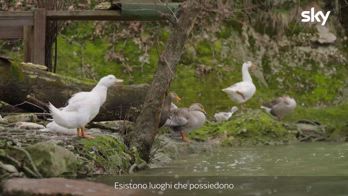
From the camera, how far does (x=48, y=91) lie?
911 centimetres

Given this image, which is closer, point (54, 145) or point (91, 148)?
point (54, 145)

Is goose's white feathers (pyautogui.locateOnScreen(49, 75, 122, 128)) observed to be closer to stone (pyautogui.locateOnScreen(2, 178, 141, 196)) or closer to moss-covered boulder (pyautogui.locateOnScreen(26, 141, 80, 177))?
moss-covered boulder (pyautogui.locateOnScreen(26, 141, 80, 177))

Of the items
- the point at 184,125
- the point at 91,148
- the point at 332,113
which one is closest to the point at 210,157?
the point at 184,125

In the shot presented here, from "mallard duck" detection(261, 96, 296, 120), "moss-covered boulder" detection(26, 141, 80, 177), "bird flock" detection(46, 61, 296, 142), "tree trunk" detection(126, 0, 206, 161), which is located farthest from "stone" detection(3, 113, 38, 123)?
"mallard duck" detection(261, 96, 296, 120)

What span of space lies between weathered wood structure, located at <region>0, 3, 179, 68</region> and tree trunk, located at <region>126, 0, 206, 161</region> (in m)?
2.85

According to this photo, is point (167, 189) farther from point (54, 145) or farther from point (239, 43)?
point (239, 43)

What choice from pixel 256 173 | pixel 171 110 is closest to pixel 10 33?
pixel 171 110

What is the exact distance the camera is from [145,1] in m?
11.3

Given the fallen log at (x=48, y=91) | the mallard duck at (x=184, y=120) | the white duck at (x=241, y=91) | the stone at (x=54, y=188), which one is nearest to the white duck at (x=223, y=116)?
the white duck at (x=241, y=91)

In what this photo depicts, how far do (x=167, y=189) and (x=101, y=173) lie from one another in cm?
111

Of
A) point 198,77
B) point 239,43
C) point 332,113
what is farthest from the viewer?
point 239,43

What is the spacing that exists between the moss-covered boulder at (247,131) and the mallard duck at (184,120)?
0.66 m

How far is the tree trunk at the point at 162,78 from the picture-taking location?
784 centimetres

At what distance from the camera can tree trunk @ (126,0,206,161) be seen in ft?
25.7
